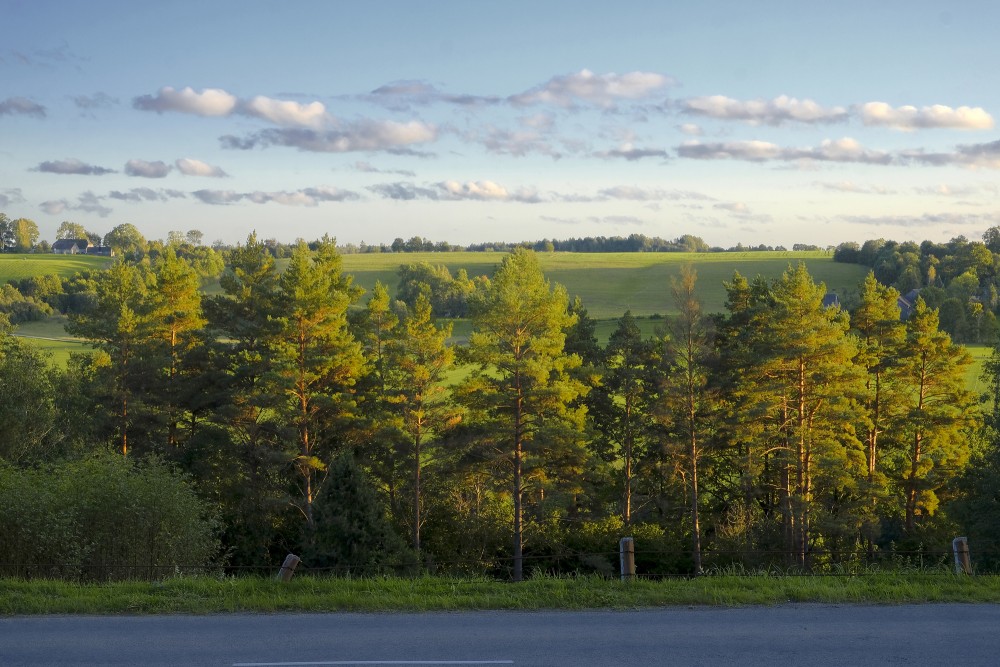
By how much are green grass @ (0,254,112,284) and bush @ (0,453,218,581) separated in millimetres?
122235

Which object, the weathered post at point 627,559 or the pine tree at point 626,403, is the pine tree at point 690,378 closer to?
the pine tree at point 626,403

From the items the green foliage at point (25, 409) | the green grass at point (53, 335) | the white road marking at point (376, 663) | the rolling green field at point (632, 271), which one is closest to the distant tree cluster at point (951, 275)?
the rolling green field at point (632, 271)

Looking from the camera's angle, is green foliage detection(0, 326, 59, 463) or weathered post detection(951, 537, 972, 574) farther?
green foliage detection(0, 326, 59, 463)

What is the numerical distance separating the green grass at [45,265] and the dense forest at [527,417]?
339 feet

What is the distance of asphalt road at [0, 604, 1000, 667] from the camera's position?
9.91 meters

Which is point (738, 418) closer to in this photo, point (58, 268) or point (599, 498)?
point (599, 498)

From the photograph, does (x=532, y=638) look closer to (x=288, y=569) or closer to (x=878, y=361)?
(x=288, y=569)

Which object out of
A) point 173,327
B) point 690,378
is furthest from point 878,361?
point 173,327

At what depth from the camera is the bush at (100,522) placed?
66.1 ft

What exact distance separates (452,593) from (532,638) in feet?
7.63

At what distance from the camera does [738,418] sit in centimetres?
3984

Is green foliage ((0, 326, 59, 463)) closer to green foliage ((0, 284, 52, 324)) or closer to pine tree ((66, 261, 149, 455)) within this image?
pine tree ((66, 261, 149, 455))

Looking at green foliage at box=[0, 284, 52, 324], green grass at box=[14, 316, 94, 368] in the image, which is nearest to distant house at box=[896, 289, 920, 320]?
green grass at box=[14, 316, 94, 368]

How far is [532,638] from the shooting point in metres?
10.7
